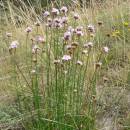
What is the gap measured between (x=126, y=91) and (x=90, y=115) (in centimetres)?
67

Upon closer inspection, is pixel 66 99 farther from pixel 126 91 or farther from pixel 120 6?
pixel 120 6

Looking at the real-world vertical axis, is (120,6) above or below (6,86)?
above

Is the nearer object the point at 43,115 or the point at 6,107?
the point at 43,115

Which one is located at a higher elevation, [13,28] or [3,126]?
[13,28]

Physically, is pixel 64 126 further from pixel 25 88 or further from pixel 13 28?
pixel 13 28

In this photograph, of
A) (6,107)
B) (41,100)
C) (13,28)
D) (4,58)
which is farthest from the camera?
(13,28)

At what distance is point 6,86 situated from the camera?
10.7ft

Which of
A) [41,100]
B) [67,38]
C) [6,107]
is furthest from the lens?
[6,107]

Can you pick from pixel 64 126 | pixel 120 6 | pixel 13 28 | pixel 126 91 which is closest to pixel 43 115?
pixel 64 126

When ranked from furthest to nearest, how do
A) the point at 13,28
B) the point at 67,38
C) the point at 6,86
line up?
the point at 13,28 < the point at 6,86 < the point at 67,38

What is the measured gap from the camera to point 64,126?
2385 millimetres

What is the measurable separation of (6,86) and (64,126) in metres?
1.00

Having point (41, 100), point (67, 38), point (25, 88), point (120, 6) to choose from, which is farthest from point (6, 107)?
point (120, 6)

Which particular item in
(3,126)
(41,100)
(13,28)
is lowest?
(3,126)
